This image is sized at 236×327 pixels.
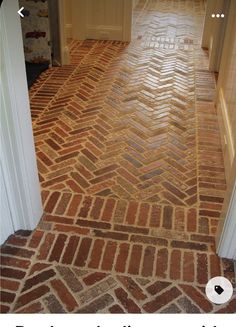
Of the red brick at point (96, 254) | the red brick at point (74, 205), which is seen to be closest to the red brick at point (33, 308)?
the red brick at point (96, 254)

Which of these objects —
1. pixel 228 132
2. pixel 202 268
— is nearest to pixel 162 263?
pixel 202 268

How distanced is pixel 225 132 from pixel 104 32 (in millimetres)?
3373

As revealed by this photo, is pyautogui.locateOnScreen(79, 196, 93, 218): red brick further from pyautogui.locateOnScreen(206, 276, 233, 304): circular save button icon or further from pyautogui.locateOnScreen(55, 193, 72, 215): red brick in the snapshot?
pyautogui.locateOnScreen(206, 276, 233, 304): circular save button icon

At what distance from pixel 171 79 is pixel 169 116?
1.01 meters

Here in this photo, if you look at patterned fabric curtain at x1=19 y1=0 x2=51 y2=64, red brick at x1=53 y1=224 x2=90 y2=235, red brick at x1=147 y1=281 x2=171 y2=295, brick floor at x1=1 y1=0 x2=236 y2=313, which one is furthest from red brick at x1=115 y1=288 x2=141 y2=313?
patterned fabric curtain at x1=19 y1=0 x2=51 y2=64

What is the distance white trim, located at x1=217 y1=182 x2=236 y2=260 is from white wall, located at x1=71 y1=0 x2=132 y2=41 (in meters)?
4.27

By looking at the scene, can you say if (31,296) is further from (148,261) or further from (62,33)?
(62,33)

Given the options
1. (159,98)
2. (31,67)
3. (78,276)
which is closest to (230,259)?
(78,276)

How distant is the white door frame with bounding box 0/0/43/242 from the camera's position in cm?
164

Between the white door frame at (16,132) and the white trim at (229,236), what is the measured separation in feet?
3.84

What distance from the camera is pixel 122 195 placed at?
8.56 feet

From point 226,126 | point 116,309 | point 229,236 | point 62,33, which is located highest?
point 62,33

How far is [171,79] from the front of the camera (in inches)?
176

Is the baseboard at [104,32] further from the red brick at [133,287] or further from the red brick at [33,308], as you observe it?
the red brick at [33,308]
